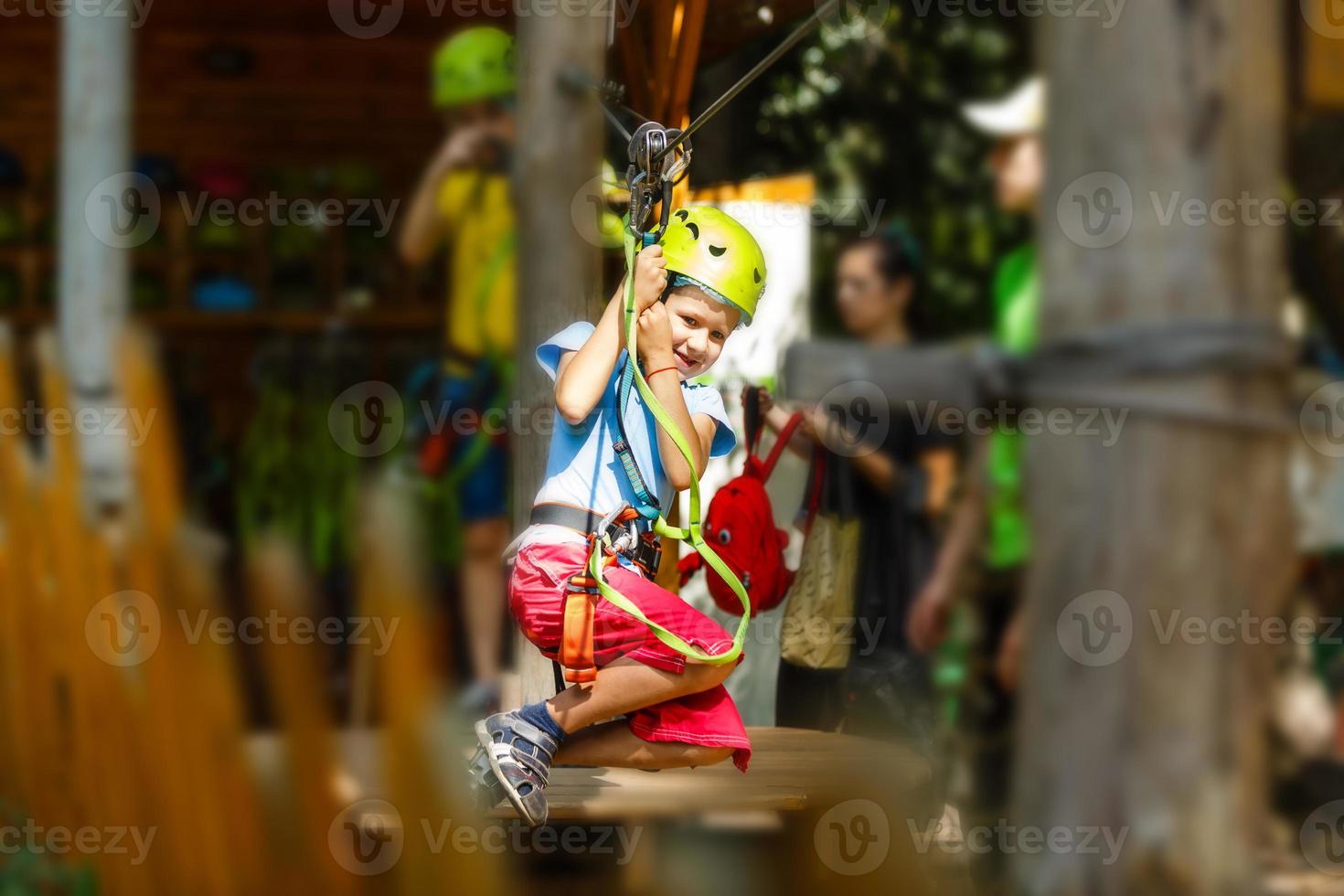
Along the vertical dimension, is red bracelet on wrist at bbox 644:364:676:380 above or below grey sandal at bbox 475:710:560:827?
above

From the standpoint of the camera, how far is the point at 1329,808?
4059 millimetres

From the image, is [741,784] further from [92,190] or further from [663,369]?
[92,190]

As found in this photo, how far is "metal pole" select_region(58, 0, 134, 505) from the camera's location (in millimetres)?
4676

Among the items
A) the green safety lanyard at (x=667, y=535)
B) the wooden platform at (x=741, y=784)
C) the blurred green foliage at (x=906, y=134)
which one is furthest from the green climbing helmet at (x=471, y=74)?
the wooden platform at (x=741, y=784)

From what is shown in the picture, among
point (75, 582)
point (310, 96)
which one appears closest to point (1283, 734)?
point (75, 582)

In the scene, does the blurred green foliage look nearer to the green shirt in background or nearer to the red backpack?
the red backpack

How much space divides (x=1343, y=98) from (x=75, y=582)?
11.0 feet

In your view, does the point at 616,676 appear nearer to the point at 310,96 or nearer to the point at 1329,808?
the point at 1329,808

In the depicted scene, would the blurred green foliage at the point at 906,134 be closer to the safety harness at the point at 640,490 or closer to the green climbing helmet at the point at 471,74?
the green climbing helmet at the point at 471,74

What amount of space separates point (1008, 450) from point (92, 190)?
9.43 feet

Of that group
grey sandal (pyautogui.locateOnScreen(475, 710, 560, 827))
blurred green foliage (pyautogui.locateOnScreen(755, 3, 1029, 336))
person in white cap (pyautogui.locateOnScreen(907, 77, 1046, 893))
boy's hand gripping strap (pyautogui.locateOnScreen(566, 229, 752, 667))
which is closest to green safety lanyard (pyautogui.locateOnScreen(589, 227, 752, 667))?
boy's hand gripping strap (pyautogui.locateOnScreen(566, 229, 752, 667))

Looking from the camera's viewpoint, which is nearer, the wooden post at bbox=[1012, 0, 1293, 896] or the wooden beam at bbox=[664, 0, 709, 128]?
the wooden post at bbox=[1012, 0, 1293, 896]

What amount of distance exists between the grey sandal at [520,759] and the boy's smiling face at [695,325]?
2.23ft

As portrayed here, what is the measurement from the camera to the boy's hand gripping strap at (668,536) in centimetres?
272
